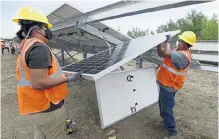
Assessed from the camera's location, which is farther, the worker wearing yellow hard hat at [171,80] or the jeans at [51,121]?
the worker wearing yellow hard hat at [171,80]

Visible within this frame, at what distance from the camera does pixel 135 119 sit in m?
3.77

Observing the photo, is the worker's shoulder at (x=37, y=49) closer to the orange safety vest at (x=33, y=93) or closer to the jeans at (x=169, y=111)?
the orange safety vest at (x=33, y=93)

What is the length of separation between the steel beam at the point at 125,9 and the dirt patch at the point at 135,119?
76.0 inches

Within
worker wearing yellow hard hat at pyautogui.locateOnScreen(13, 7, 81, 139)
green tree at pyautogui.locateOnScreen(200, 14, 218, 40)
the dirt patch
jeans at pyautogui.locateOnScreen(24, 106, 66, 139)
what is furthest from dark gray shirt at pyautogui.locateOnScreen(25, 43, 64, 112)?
green tree at pyautogui.locateOnScreen(200, 14, 218, 40)

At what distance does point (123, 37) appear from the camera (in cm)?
443

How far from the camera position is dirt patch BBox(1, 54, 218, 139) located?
3314mm

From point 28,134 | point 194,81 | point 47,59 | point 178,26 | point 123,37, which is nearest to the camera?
point 47,59

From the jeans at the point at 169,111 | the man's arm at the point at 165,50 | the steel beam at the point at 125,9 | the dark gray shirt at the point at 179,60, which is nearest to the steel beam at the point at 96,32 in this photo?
the steel beam at the point at 125,9

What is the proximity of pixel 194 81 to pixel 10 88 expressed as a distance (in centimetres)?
646

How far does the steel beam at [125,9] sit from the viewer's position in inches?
83.5

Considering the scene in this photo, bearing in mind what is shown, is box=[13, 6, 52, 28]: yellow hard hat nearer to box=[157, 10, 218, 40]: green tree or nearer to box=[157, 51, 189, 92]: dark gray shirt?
box=[157, 51, 189, 92]: dark gray shirt

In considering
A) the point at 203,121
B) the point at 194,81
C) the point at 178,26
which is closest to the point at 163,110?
the point at 203,121

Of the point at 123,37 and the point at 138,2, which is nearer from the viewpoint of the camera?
the point at 138,2

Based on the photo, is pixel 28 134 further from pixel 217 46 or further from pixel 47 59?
pixel 217 46
